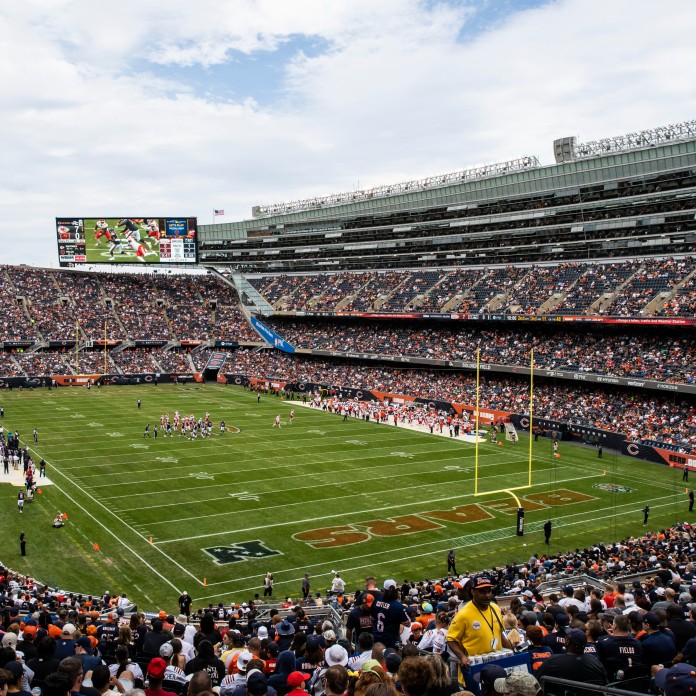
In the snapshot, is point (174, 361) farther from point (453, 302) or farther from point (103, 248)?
point (453, 302)

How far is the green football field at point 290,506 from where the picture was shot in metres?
21.1

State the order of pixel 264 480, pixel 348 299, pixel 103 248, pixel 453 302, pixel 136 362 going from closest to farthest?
pixel 264 480
pixel 453 302
pixel 136 362
pixel 348 299
pixel 103 248

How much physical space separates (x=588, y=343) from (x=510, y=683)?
46.1 meters

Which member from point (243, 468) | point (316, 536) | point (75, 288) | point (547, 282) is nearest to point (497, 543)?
point (316, 536)

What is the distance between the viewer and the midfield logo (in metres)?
21.8

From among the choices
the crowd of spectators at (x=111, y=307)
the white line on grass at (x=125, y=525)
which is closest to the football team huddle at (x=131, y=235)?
the crowd of spectators at (x=111, y=307)

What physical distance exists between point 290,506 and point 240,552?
488 cm

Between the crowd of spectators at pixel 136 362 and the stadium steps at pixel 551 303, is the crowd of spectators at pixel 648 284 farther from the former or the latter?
the crowd of spectators at pixel 136 362

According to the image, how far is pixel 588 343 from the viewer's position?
1879 inches

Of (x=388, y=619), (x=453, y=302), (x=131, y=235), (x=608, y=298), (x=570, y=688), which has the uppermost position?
(x=131, y=235)

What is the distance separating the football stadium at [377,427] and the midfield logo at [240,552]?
115mm

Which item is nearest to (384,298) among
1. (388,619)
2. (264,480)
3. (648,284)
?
(648,284)

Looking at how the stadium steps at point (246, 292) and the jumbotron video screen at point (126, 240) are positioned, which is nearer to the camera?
the jumbotron video screen at point (126, 240)

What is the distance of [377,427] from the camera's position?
44.4m
